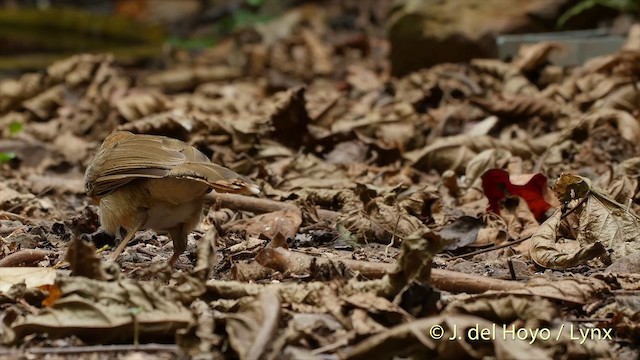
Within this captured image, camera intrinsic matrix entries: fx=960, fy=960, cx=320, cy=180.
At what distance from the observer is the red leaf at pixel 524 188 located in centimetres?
462

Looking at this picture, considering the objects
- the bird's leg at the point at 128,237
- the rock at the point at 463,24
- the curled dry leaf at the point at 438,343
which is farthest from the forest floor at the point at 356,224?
the rock at the point at 463,24

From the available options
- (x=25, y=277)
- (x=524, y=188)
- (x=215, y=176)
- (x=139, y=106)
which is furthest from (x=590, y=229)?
(x=139, y=106)

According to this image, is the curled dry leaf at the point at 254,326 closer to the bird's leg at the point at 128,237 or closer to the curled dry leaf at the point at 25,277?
the curled dry leaf at the point at 25,277

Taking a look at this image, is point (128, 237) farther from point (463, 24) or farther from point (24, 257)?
point (463, 24)

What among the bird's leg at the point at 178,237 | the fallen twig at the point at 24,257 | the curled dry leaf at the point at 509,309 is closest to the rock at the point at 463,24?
the bird's leg at the point at 178,237

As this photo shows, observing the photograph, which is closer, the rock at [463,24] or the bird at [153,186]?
the bird at [153,186]

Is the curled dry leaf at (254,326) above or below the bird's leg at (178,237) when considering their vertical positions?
above

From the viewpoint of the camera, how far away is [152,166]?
12.7 feet

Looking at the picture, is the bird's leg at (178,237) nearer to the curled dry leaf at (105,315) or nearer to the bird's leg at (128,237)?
the bird's leg at (128,237)

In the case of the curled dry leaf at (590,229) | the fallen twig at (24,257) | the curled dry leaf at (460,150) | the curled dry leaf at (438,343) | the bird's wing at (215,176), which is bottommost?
the curled dry leaf at (460,150)

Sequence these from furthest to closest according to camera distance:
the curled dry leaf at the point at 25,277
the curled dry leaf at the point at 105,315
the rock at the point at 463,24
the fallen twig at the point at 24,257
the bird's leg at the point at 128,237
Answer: the rock at the point at 463,24
the bird's leg at the point at 128,237
the fallen twig at the point at 24,257
the curled dry leaf at the point at 25,277
the curled dry leaf at the point at 105,315

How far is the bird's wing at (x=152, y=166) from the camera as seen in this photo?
11.9 ft

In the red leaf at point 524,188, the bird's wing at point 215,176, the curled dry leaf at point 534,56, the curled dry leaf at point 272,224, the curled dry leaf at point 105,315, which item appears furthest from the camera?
the curled dry leaf at point 534,56

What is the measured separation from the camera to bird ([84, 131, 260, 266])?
378 cm
